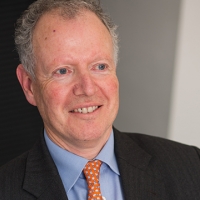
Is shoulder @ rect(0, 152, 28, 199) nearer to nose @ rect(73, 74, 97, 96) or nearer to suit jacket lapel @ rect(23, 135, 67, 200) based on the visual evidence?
suit jacket lapel @ rect(23, 135, 67, 200)

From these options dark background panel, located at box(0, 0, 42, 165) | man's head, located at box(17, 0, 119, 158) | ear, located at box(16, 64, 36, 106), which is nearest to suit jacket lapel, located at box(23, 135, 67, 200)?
man's head, located at box(17, 0, 119, 158)

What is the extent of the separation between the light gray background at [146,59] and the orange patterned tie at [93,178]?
4.88 feet

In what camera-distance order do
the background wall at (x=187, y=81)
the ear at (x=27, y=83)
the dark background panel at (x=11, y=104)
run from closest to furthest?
1. the ear at (x=27, y=83)
2. the background wall at (x=187, y=81)
3. the dark background panel at (x=11, y=104)

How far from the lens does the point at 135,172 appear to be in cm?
253

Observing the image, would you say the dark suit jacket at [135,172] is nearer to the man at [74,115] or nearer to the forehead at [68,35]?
the man at [74,115]

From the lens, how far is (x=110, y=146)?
2.56 metres

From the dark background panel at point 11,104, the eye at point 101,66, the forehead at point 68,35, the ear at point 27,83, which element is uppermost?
the forehead at point 68,35

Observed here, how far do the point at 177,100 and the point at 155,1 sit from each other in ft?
2.37

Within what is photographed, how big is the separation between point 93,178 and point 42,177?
0.23 m

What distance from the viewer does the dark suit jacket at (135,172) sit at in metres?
2.40

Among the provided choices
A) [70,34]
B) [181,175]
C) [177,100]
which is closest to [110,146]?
[181,175]

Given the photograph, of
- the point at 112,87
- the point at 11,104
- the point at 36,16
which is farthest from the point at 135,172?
the point at 11,104

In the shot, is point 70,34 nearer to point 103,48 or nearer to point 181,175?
point 103,48

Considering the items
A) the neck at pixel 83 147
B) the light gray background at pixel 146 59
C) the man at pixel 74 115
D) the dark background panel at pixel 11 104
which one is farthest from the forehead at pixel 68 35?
the dark background panel at pixel 11 104
